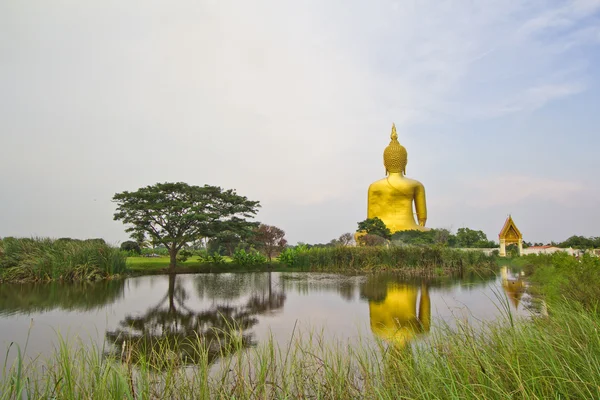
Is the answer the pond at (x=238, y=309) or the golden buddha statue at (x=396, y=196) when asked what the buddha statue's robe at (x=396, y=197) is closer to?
the golden buddha statue at (x=396, y=196)

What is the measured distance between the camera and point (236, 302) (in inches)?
376

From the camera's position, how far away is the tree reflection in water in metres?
4.86

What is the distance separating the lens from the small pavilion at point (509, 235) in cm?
2889

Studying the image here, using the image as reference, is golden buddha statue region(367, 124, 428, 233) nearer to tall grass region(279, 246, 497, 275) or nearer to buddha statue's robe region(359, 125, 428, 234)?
buddha statue's robe region(359, 125, 428, 234)

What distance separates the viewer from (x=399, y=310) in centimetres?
826

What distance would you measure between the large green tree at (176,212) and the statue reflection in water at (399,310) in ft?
27.1

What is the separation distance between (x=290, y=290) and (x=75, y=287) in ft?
21.9

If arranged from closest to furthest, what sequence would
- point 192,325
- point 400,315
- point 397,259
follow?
1. point 192,325
2. point 400,315
3. point 397,259

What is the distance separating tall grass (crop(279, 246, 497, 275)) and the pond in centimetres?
434

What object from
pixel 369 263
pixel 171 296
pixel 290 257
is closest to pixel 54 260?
pixel 171 296

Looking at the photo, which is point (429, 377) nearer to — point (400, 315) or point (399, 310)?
point (400, 315)

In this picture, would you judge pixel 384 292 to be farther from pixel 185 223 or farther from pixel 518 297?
pixel 185 223

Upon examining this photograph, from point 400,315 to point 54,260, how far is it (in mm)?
12311

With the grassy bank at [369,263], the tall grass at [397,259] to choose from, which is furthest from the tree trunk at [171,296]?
the tall grass at [397,259]
